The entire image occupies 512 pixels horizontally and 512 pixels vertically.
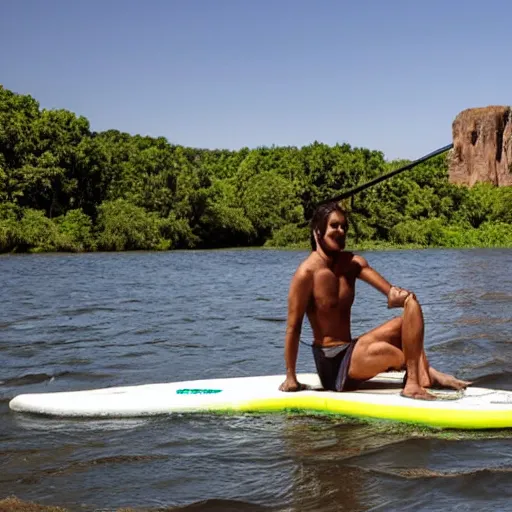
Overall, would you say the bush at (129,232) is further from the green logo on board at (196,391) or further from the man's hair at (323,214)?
the man's hair at (323,214)

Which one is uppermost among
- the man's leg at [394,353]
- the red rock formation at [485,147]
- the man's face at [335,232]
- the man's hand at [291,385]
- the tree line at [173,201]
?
the red rock formation at [485,147]

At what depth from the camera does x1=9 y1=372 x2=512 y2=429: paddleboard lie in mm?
5078

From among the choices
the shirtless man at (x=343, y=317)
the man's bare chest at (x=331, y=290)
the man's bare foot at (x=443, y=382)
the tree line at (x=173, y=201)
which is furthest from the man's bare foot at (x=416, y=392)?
the tree line at (x=173, y=201)

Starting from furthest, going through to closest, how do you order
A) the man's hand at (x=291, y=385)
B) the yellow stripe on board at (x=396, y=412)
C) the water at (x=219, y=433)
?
the man's hand at (x=291, y=385)
the yellow stripe on board at (x=396, y=412)
the water at (x=219, y=433)

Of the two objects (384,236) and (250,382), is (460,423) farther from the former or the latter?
(384,236)

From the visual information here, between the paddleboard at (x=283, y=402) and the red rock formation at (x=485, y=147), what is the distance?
80.6m

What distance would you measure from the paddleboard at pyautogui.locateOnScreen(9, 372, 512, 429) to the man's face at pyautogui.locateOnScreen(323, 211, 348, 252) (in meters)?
1.07

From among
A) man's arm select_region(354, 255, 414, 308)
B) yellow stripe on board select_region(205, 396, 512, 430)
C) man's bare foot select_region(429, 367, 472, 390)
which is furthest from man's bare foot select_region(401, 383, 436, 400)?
man's arm select_region(354, 255, 414, 308)

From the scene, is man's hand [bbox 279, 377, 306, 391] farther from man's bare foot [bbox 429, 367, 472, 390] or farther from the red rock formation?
the red rock formation

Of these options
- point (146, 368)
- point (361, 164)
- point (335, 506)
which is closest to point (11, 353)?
point (146, 368)

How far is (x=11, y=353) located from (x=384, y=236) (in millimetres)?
44485

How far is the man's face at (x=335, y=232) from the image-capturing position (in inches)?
205

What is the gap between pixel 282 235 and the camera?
51.0 meters

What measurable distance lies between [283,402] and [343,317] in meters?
0.77
